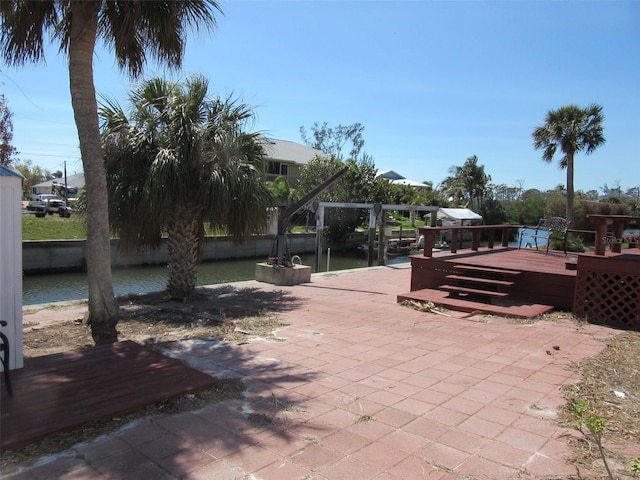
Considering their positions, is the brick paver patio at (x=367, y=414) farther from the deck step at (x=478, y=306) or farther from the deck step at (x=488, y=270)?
the deck step at (x=488, y=270)

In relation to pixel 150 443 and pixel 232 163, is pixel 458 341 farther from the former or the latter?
pixel 232 163

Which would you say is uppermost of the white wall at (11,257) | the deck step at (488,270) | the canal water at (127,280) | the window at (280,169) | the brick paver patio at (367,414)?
the window at (280,169)

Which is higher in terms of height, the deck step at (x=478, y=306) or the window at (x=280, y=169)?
the window at (x=280, y=169)

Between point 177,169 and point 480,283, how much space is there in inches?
226

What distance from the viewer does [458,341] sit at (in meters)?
5.89

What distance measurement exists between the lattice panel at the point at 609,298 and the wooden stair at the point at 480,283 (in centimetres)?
111

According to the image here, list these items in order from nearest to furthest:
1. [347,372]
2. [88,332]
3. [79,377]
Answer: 1. [79,377]
2. [347,372]
3. [88,332]

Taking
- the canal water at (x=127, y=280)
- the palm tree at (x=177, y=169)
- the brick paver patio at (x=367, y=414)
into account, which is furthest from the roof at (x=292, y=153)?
the brick paver patio at (x=367, y=414)

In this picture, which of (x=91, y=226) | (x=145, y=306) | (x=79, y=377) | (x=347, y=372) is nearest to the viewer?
(x=79, y=377)

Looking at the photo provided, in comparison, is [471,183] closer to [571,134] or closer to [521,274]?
[571,134]

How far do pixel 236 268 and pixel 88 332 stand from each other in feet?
56.9

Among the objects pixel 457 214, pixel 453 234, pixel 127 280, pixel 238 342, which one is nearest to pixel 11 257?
pixel 238 342

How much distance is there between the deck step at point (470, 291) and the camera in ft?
26.1

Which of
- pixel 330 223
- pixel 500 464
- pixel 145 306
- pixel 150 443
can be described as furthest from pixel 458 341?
pixel 330 223
